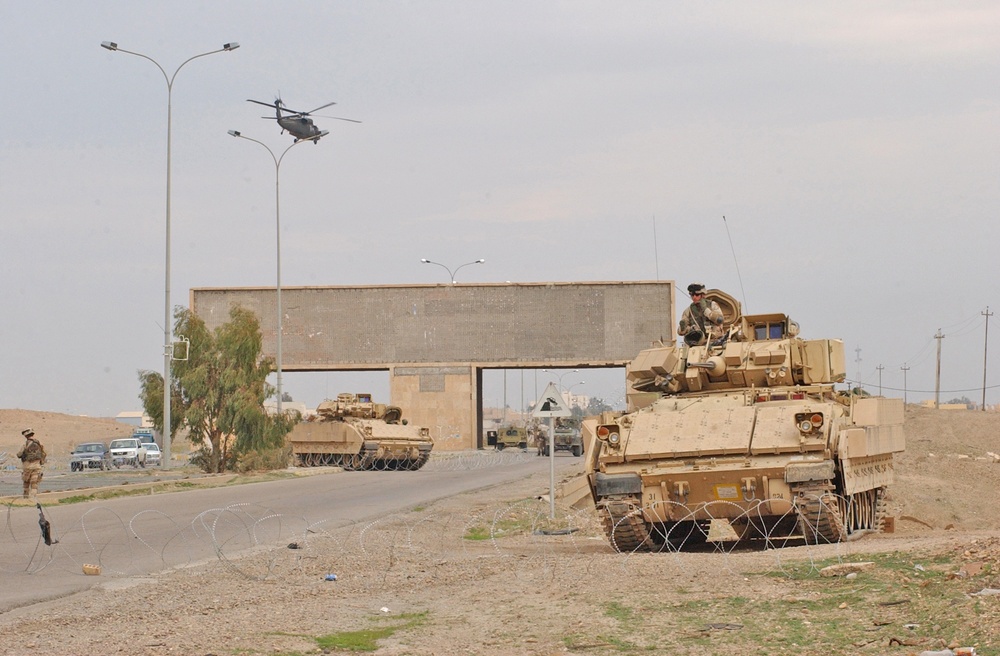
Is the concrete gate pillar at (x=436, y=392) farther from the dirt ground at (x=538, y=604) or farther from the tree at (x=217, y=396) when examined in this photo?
the dirt ground at (x=538, y=604)

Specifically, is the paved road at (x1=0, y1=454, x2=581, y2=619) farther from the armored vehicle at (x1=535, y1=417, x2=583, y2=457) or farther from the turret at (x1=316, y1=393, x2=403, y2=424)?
the armored vehicle at (x1=535, y1=417, x2=583, y2=457)

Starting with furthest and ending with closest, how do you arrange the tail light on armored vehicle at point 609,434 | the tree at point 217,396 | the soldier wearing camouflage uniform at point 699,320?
the tree at point 217,396, the soldier wearing camouflage uniform at point 699,320, the tail light on armored vehicle at point 609,434

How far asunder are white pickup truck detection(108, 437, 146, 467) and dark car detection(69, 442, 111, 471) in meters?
0.99

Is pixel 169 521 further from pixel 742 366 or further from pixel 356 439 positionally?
pixel 356 439

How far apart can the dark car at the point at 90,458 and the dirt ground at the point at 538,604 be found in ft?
115

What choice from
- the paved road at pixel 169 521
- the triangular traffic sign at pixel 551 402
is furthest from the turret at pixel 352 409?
the triangular traffic sign at pixel 551 402

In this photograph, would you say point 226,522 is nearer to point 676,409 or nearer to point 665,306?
point 676,409

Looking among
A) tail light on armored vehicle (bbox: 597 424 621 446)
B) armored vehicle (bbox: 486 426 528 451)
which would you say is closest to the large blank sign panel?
armored vehicle (bbox: 486 426 528 451)

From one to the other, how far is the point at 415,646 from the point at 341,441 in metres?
36.2

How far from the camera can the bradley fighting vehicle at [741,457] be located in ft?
46.7

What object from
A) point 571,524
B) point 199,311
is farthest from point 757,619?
point 199,311

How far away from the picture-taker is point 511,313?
223 ft

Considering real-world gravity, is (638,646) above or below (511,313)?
below

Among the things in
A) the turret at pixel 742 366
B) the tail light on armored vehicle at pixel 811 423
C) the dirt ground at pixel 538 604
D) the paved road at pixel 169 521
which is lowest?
the paved road at pixel 169 521
